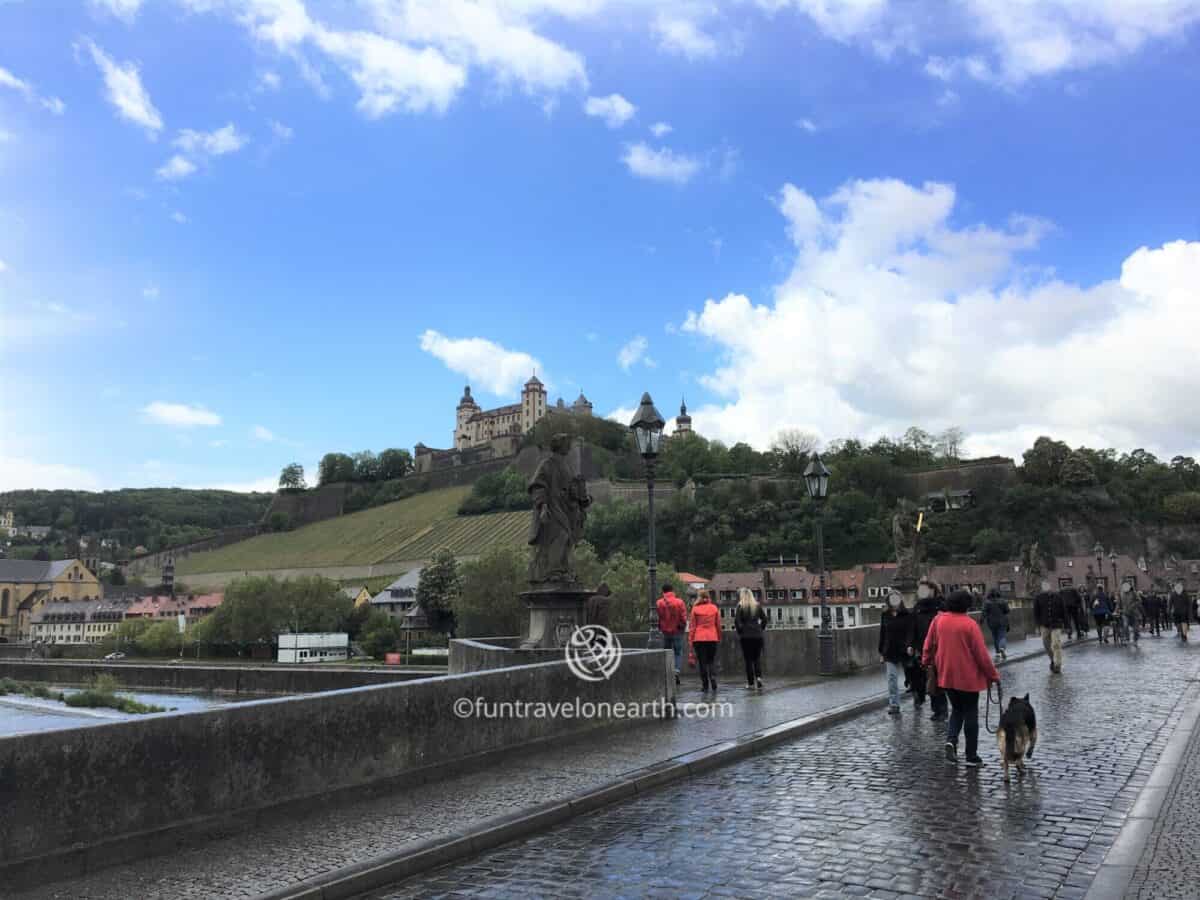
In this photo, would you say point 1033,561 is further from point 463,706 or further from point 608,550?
point 608,550

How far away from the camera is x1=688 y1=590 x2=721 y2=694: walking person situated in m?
13.9

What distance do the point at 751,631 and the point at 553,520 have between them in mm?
3613

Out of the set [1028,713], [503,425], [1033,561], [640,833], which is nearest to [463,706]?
[640,833]

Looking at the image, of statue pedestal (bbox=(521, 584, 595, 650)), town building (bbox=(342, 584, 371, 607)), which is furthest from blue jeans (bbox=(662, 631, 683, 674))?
town building (bbox=(342, 584, 371, 607))

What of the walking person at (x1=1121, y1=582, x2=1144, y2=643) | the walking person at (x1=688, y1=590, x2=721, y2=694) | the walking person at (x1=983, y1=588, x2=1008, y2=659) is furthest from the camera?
the walking person at (x1=1121, y1=582, x2=1144, y2=643)

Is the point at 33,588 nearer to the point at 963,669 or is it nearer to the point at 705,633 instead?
the point at 705,633

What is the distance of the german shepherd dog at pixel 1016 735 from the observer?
25.7 feet

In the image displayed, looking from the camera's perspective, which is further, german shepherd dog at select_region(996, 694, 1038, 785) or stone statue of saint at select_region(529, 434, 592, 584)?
stone statue of saint at select_region(529, 434, 592, 584)

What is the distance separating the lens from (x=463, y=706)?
8297mm

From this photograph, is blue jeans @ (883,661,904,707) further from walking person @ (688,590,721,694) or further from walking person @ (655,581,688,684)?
walking person @ (655,581,688,684)

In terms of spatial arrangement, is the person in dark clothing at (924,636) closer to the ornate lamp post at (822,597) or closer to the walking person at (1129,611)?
the ornate lamp post at (822,597)

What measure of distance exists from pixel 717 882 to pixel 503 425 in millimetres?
187203

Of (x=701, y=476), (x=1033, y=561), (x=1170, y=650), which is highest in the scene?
(x=701, y=476)

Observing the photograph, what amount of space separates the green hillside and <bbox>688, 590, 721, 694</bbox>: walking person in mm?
98767
